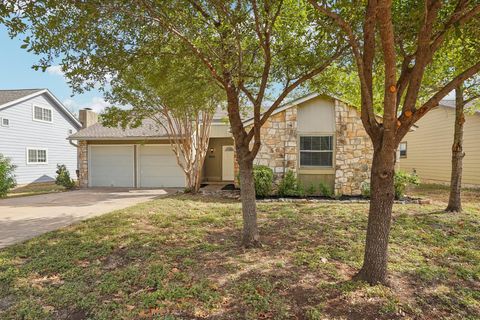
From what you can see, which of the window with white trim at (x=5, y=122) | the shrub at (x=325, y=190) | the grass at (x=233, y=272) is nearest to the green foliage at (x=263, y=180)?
the shrub at (x=325, y=190)

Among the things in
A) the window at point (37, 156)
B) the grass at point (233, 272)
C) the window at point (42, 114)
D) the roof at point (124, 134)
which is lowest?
the grass at point (233, 272)

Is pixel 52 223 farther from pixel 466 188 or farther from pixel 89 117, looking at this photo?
pixel 466 188

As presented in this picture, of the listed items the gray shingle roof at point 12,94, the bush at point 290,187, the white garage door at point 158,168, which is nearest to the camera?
the bush at point 290,187

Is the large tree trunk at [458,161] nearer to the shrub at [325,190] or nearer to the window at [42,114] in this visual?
the shrub at [325,190]

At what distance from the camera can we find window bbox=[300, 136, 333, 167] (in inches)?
414

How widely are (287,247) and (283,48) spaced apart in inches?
141

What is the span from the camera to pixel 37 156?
16.9 m

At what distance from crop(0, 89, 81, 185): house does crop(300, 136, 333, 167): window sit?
15.2m

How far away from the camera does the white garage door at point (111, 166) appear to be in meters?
14.2

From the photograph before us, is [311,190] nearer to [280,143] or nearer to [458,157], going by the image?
[280,143]

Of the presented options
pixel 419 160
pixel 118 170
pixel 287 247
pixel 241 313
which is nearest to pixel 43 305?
pixel 241 313

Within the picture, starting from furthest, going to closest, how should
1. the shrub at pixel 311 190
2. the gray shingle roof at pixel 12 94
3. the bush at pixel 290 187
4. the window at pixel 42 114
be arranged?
the window at pixel 42 114 → the gray shingle roof at pixel 12 94 → the shrub at pixel 311 190 → the bush at pixel 290 187

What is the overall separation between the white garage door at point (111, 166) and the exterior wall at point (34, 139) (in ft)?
15.8

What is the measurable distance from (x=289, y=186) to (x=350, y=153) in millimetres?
2548
